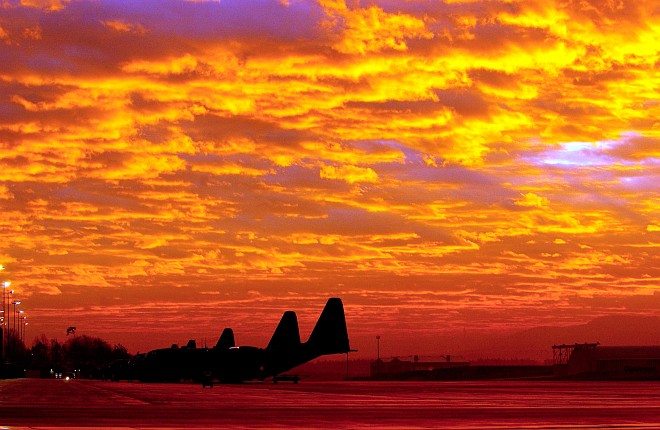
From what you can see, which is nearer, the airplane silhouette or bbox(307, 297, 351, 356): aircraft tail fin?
the airplane silhouette

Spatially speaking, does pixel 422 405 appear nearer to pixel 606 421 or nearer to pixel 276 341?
pixel 606 421

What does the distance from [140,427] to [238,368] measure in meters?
81.3

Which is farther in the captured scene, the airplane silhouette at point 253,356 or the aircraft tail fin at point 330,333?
the aircraft tail fin at point 330,333

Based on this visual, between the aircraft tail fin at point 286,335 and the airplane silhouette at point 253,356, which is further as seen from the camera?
the aircraft tail fin at point 286,335

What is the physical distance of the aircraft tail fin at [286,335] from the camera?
411 feet

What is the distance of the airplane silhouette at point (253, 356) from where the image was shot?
113625 millimetres

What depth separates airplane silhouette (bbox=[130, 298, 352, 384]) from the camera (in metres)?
114

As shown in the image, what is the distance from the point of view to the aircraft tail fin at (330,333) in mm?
126606

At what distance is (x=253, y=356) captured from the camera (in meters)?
115

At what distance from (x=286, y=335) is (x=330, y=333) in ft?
17.8

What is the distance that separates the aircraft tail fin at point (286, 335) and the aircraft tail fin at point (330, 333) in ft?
7.12

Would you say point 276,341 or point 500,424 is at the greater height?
point 276,341

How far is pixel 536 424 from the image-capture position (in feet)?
117

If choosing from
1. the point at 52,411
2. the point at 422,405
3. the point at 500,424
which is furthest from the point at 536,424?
the point at 52,411
